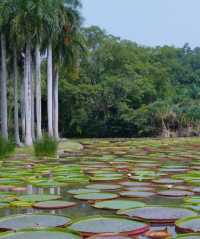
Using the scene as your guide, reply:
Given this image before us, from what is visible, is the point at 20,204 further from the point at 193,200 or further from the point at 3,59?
the point at 3,59

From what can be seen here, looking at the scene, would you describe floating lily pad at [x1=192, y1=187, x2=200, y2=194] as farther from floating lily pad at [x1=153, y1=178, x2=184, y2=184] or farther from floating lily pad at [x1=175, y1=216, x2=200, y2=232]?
floating lily pad at [x1=175, y1=216, x2=200, y2=232]

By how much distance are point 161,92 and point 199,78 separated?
11.1 meters

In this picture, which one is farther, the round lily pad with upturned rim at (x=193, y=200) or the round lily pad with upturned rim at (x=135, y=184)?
the round lily pad with upturned rim at (x=135, y=184)

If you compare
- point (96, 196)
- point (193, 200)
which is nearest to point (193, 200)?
point (193, 200)

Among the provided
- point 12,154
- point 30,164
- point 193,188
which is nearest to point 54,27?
point 12,154

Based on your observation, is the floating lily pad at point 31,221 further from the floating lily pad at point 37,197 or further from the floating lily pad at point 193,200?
the floating lily pad at point 193,200

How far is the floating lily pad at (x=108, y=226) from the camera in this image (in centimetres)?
532

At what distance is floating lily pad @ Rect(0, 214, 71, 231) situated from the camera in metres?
5.65

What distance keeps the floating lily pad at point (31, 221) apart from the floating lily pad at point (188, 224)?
1387mm

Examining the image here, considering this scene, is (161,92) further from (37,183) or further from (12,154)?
(37,183)

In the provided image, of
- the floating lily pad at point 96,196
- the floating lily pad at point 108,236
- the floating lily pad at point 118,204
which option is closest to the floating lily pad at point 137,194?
the floating lily pad at point 96,196

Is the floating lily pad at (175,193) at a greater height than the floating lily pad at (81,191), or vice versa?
the floating lily pad at (81,191)

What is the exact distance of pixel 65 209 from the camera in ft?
22.7

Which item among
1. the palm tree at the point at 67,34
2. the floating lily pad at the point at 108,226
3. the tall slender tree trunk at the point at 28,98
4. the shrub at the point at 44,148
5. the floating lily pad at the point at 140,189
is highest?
the palm tree at the point at 67,34
